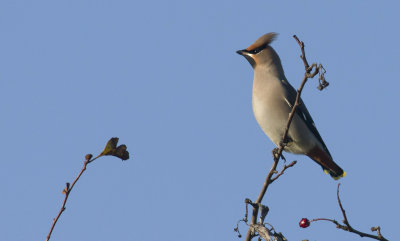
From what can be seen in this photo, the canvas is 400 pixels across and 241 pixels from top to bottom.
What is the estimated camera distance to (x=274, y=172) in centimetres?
277

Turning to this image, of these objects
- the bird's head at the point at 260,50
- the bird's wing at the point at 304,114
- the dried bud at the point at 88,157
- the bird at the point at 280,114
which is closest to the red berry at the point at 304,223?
the dried bud at the point at 88,157

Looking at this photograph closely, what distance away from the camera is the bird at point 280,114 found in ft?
16.0

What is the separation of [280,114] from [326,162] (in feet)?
2.08

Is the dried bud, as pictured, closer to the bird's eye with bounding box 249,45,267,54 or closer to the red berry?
the red berry

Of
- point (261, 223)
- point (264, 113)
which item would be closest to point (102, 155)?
point (261, 223)

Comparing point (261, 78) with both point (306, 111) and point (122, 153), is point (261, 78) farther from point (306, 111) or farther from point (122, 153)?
point (122, 153)

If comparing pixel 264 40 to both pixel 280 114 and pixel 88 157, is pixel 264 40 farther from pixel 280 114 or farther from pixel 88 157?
pixel 88 157

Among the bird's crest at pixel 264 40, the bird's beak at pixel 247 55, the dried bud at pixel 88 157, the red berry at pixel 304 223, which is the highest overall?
the bird's crest at pixel 264 40

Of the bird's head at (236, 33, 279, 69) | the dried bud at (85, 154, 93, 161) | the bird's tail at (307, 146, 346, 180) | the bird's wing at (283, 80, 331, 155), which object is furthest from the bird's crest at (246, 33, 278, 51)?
the dried bud at (85, 154, 93, 161)

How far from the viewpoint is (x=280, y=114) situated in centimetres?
487

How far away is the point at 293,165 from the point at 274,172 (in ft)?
0.45

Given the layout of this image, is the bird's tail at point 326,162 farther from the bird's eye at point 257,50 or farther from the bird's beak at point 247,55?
the bird's eye at point 257,50

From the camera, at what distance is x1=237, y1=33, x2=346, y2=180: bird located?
488cm

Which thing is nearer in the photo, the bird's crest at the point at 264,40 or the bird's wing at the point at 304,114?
the bird's wing at the point at 304,114
